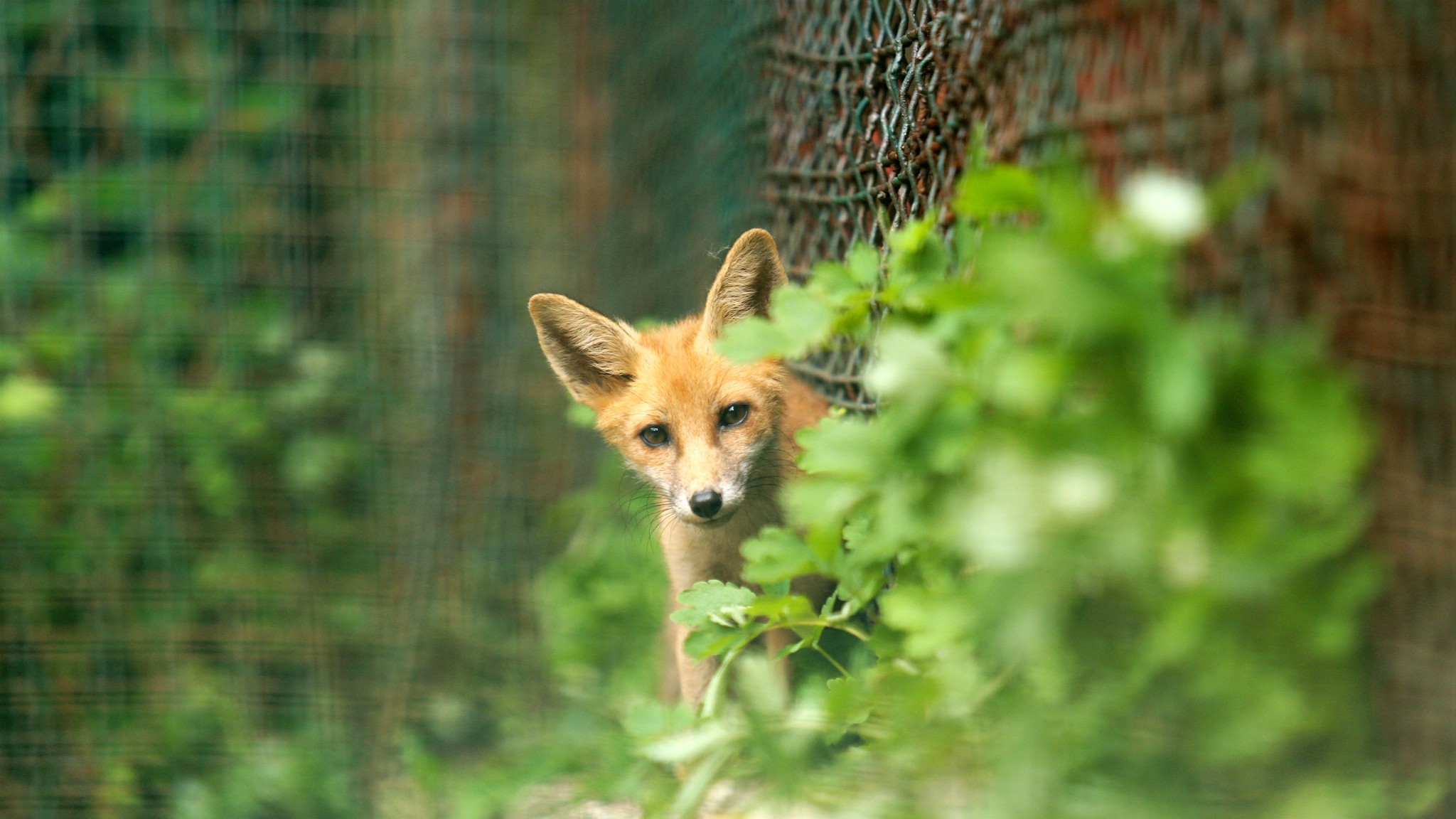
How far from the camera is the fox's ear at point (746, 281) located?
8.12 ft

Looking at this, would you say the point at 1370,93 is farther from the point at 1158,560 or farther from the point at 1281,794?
the point at 1281,794

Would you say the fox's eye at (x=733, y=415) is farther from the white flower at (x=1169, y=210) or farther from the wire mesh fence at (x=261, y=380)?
the wire mesh fence at (x=261, y=380)

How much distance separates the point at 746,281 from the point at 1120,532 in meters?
1.57

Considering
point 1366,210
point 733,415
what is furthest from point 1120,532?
point 733,415

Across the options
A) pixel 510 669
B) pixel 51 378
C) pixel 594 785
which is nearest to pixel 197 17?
pixel 51 378

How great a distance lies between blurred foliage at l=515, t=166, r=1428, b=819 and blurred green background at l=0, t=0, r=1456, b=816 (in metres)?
2.52

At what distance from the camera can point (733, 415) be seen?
8.79 feet

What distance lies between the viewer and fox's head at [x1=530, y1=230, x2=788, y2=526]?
2533 mm

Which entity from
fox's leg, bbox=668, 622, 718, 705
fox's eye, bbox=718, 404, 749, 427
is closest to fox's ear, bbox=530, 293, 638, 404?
fox's eye, bbox=718, 404, 749, 427

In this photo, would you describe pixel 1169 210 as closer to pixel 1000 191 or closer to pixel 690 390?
pixel 1000 191

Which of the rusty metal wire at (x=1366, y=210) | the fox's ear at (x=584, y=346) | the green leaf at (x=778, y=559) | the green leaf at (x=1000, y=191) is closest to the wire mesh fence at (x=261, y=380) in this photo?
the fox's ear at (x=584, y=346)

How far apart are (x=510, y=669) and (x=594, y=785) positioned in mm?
2573

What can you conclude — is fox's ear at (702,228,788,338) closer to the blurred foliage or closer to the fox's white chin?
the fox's white chin

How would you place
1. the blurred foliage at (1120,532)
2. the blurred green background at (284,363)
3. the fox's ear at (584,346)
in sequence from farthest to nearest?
the blurred green background at (284,363)
the fox's ear at (584,346)
the blurred foliage at (1120,532)
